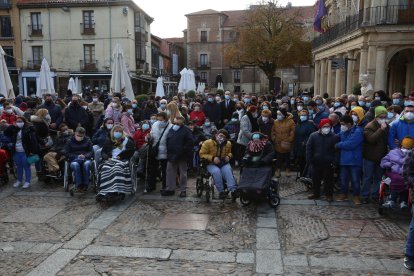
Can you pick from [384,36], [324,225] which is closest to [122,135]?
[324,225]

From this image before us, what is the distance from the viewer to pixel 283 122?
10047 millimetres

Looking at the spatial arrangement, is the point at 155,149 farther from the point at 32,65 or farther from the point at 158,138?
the point at 32,65

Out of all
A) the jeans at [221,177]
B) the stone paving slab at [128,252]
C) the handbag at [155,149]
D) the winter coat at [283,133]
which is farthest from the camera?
the winter coat at [283,133]

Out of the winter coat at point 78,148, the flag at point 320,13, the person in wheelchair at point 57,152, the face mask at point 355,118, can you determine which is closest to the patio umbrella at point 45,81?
the person in wheelchair at point 57,152

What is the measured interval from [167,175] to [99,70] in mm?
31551

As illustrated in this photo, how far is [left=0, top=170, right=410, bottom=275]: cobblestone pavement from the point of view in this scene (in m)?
5.46

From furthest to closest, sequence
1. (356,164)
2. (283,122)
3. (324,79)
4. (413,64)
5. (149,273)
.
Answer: (324,79), (413,64), (283,122), (356,164), (149,273)

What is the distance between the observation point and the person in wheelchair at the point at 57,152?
9633 millimetres

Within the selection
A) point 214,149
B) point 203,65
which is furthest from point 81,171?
point 203,65

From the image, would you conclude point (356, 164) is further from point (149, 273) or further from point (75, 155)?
point (75, 155)

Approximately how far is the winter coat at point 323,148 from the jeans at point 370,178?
0.67 meters

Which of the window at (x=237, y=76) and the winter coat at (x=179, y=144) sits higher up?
the window at (x=237, y=76)

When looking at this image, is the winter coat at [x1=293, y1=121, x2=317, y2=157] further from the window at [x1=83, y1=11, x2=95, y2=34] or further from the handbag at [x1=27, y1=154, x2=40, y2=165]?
the window at [x1=83, y1=11, x2=95, y2=34]

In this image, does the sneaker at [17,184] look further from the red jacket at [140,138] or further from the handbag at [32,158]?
the red jacket at [140,138]
